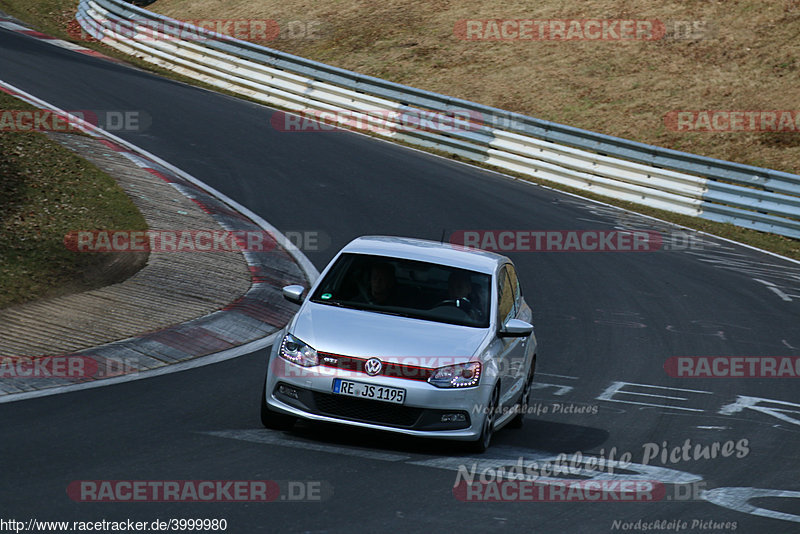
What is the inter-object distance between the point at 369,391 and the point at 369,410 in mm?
155

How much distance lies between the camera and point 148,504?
22.2 feet

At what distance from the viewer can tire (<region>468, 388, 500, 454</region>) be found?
8.83 metres

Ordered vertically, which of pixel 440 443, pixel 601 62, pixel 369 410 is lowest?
pixel 440 443

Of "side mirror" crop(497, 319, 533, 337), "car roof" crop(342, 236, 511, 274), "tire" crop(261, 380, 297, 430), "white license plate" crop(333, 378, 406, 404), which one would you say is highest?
"car roof" crop(342, 236, 511, 274)

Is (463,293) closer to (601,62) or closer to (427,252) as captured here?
(427,252)

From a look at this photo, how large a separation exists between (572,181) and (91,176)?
11204mm

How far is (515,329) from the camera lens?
30.8 feet

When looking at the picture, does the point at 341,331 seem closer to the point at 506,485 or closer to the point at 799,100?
the point at 506,485

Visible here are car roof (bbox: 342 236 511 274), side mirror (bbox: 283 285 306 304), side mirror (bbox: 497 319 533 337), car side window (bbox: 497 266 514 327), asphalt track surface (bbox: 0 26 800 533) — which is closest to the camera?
asphalt track surface (bbox: 0 26 800 533)

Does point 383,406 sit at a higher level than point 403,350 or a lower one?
lower

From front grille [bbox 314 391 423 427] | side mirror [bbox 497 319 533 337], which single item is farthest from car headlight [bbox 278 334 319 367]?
side mirror [bbox 497 319 533 337]

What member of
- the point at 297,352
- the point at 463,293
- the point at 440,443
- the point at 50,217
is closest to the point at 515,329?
the point at 463,293

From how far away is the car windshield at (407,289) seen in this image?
31.1 ft

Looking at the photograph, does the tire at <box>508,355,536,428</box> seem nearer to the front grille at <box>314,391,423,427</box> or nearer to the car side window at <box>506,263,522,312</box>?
Result: the car side window at <box>506,263,522,312</box>
